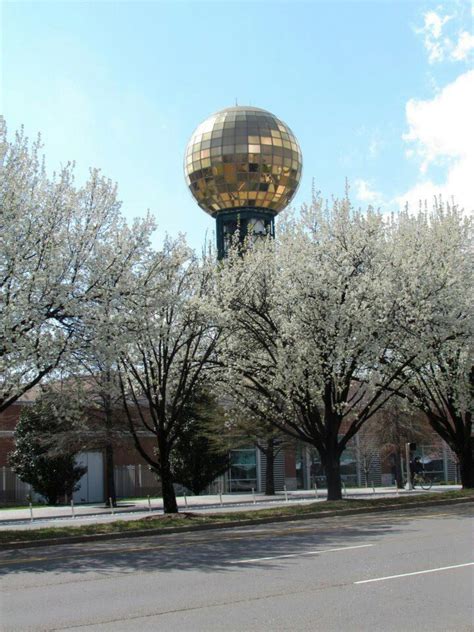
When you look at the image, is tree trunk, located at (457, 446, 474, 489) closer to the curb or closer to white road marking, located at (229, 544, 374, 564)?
the curb

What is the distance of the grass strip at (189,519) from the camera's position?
17969 millimetres

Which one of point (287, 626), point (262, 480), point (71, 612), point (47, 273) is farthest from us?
point (262, 480)

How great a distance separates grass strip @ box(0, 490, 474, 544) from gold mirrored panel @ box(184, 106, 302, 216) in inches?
1186

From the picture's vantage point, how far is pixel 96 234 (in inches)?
797

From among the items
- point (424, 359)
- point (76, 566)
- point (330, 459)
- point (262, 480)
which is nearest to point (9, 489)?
point (262, 480)

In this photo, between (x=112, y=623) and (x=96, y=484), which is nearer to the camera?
(x=112, y=623)

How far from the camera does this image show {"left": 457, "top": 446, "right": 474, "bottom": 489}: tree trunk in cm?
3009

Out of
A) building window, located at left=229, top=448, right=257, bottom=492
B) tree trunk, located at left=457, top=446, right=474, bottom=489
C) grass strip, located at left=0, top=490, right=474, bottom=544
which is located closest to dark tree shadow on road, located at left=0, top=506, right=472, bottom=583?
grass strip, located at left=0, top=490, right=474, bottom=544

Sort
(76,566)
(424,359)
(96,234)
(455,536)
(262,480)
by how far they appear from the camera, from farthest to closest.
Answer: (262,480), (424,359), (96,234), (455,536), (76,566)

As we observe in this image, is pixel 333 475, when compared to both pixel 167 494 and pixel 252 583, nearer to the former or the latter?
pixel 167 494

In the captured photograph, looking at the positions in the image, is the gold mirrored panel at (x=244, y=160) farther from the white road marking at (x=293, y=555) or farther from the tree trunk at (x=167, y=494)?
the white road marking at (x=293, y=555)

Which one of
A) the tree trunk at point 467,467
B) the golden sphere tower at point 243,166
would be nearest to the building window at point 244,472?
the golden sphere tower at point 243,166

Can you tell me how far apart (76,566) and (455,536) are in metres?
6.85

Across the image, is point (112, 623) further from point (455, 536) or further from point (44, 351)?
point (44, 351)
